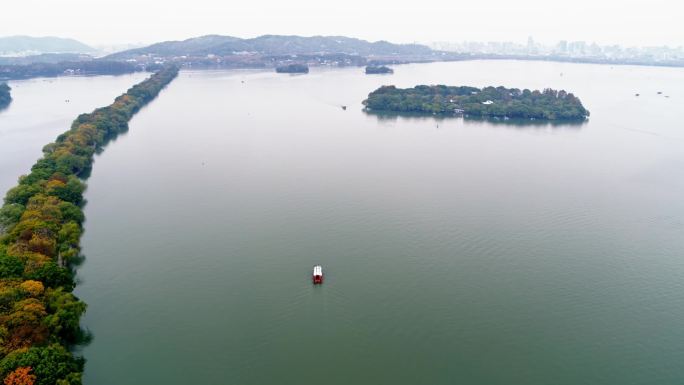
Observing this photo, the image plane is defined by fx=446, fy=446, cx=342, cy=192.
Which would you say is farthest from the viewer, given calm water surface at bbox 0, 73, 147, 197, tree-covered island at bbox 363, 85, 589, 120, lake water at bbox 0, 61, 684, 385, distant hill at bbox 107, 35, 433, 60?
distant hill at bbox 107, 35, 433, 60

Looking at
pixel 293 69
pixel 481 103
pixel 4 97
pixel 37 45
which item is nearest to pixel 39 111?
pixel 4 97

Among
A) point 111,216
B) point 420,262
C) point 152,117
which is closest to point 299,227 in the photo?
point 420,262

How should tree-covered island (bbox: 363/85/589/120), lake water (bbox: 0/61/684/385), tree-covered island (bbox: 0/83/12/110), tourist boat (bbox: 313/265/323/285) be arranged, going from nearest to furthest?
lake water (bbox: 0/61/684/385) < tourist boat (bbox: 313/265/323/285) < tree-covered island (bbox: 363/85/589/120) < tree-covered island (bbox: 0/83/12/110)

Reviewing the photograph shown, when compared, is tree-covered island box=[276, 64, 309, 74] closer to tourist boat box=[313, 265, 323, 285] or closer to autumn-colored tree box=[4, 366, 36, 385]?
tourist boat box=[313, 265, 323, 285]

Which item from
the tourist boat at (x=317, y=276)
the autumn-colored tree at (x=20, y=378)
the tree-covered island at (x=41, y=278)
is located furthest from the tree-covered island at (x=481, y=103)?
the autumn-colored tree at (x=20, y=378)

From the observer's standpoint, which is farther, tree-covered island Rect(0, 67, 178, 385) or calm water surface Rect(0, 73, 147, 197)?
calm water surface Rect(0, 73, 147, 197)

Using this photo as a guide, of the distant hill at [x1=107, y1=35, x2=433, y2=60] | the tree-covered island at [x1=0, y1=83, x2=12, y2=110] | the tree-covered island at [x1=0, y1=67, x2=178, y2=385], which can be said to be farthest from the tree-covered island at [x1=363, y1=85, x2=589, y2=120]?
the distant hill at [x1=107, y1=35, x2=433, y2=60]

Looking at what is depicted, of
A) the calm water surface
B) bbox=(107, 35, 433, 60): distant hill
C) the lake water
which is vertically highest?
bbox=(107, 35, 433, 60): distant hill
